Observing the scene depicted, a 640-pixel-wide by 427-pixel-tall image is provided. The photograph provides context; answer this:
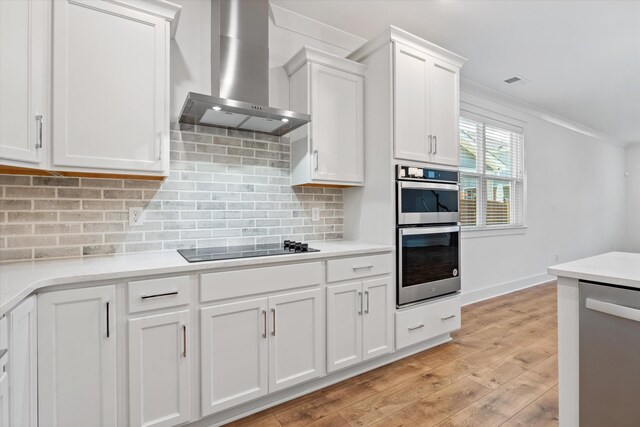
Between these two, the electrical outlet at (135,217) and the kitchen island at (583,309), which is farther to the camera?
the electrical outlet at (135,217)

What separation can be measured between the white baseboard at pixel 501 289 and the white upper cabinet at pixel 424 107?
201 centimetres

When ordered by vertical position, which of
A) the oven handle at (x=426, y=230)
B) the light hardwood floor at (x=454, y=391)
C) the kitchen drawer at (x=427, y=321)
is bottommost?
the light hardwood floor at (x=454, y=391)

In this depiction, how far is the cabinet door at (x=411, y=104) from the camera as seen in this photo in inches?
102

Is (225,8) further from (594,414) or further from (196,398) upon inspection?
(594,414)

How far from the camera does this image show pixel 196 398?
1.72m

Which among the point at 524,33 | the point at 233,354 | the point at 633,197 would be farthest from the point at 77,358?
the point at 633,197

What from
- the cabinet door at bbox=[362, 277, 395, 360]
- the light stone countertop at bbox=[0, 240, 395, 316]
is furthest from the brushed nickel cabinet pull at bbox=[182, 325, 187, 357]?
the cabinet door at bbox=[362, 277, 395, 360]

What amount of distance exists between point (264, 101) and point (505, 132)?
12.6ft

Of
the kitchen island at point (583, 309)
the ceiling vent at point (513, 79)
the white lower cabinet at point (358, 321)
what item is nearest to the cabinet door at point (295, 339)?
the white lower cabinet at point (358, 321)

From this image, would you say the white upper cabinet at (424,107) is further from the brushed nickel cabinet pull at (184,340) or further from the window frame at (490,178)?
the brushed nickel cabinet pull at (184,340)

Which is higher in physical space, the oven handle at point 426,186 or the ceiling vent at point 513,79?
the ceiling vent at point 513,79

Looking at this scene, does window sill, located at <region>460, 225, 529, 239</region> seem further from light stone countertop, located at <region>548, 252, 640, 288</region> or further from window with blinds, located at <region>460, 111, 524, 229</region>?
light stone countertop, located at <region>548, 252, 640, 288</region>

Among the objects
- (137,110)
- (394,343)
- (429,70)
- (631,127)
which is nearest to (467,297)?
(394,343)

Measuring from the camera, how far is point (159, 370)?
1621mm
